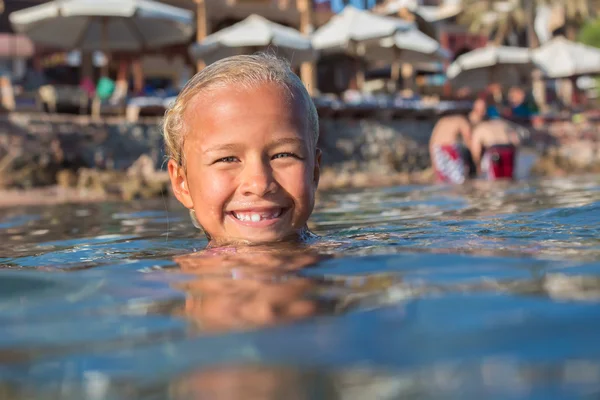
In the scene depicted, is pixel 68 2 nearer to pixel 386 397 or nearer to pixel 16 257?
pixel 16 257

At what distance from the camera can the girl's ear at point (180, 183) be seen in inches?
125

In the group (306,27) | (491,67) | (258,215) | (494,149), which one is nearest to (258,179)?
(258,215)

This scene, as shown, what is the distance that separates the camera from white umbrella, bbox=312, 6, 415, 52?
15406 mm

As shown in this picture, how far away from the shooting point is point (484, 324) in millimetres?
1290

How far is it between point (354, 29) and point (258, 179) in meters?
13.6

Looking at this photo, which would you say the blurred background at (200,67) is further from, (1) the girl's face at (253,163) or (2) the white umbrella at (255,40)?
(1) the girl's face at (253,163)

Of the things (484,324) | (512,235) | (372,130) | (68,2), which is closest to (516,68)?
(372,130)

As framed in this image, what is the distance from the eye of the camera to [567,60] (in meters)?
21.0

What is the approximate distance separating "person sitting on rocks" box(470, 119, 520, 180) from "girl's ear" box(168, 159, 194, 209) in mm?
7926

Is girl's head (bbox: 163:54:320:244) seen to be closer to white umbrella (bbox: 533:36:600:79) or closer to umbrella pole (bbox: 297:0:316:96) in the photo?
umbrella pole (bbox: 297:0:316:96)

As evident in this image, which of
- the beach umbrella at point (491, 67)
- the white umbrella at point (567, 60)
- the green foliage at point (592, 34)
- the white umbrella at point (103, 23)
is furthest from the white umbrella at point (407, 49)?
the green foliage at point (592, 34)

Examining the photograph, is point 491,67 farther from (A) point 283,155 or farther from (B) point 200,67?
(A) point 283,155

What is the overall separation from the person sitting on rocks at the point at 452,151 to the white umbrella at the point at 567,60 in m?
10.3

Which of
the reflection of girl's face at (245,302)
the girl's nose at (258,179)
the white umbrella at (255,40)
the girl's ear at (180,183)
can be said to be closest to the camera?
the reflection of girl's face at (245,302)
